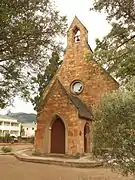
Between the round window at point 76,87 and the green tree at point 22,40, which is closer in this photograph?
the green tree at point 22,40

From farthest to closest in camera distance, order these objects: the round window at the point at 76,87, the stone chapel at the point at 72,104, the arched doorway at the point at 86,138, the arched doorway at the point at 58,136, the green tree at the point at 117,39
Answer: the round window at the point at 76,87 → the arched doorway at the point at 86,138 → the arched doorway at the point at 58,136 → the stone chapel at the point at 72,104 → the green tree at the point at 117,39

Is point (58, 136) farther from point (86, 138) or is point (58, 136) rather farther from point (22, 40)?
point (22, 40)

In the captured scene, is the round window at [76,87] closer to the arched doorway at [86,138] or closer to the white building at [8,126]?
the arched doorway at [86,138]

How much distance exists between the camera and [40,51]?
46.6 ft

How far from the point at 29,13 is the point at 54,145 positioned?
16162 mm

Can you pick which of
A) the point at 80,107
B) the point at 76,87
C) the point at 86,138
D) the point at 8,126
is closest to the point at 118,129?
the point at 80,107

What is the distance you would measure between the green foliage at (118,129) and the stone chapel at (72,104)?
12190 millimetres

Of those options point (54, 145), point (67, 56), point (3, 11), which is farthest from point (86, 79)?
point (3, 11)

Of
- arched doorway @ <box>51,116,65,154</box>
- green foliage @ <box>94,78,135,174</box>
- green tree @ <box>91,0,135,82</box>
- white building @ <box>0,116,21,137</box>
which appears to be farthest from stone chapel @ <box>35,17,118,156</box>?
white building @ <box>0,116,21,137</box>

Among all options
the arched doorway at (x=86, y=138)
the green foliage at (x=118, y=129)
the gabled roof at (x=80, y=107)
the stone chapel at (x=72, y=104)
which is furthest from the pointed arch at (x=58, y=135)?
the green foliage at (x=118, y=129)

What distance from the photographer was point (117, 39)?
1594 cm

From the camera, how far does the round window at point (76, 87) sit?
30.3m

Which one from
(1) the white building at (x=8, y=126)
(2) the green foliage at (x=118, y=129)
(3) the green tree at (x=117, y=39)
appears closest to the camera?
(2) the green foliage at (x=118, y=129)

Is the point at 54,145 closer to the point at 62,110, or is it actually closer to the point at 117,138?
the point at 62,110
